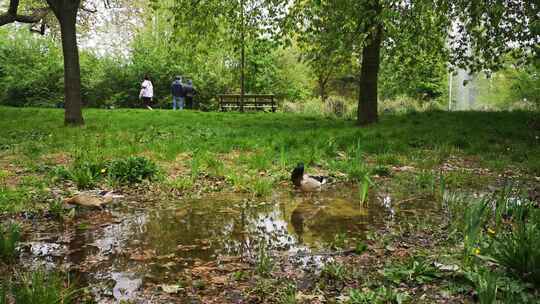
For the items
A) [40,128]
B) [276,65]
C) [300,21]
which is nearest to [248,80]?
[276,65]

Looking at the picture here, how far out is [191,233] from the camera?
13.0 feet

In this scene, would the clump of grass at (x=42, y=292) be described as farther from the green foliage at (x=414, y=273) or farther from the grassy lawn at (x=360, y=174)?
the green foliage at (x=414, y=273)

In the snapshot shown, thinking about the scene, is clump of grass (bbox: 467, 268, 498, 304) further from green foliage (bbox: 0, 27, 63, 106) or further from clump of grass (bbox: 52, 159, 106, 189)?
green foliage (bbox: 0, 27, 63, 106)

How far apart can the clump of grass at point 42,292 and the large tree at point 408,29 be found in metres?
6.97

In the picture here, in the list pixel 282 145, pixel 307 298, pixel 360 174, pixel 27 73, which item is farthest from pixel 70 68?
pixel 27 73

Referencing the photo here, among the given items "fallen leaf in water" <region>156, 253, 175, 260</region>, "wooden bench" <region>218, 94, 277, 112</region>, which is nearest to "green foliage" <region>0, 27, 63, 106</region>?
"wooden bench" <region>218, 94, 277, 112</region>

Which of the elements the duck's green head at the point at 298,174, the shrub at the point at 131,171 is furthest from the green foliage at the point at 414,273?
the shrub at the point at 131,171

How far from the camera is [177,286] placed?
9.21ft

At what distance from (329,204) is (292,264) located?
1830 millimetres


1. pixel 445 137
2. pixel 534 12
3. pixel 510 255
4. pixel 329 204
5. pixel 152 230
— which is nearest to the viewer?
pixel 510 255

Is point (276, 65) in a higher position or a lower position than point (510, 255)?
higher

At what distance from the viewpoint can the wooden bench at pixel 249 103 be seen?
829 inches

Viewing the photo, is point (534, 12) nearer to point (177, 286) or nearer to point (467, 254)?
point (467, 254)

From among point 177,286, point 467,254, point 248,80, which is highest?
point 248,80
